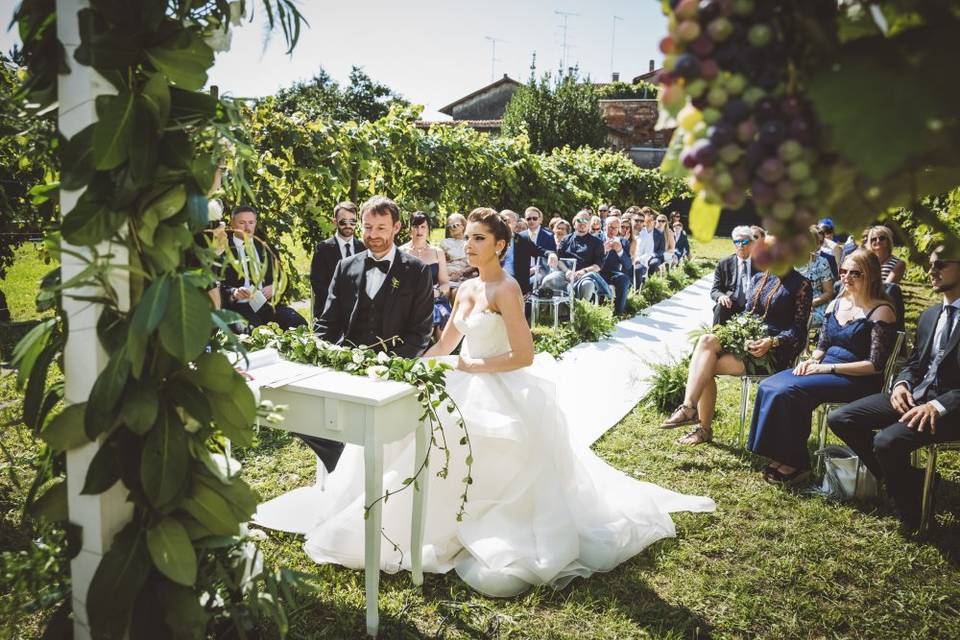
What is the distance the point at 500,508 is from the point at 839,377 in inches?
109

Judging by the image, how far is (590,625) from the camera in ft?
9.68

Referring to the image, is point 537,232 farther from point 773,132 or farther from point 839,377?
point 773,132

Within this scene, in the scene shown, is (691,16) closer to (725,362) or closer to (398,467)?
(398,467)

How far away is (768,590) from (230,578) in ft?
9.05

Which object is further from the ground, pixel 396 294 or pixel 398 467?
pixel 396 294

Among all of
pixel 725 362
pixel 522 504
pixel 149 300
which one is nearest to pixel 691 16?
pixel 149 300

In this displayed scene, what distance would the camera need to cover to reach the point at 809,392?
178 inches

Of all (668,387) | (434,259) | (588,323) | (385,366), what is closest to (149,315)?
(385,366)

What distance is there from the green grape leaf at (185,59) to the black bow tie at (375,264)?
283 cm

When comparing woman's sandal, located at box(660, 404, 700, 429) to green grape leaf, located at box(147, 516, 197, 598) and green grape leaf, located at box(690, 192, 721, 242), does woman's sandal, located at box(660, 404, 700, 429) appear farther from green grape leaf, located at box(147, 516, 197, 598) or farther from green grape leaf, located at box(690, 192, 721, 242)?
green grape leaf, located at box(690, 192, 721, 242)

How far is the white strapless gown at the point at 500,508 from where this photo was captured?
331cm

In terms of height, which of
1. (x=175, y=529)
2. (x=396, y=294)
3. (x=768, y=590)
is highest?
(x=396, y=294)

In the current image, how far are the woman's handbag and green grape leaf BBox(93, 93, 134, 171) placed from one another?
4.51 m

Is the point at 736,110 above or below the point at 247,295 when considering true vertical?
above
